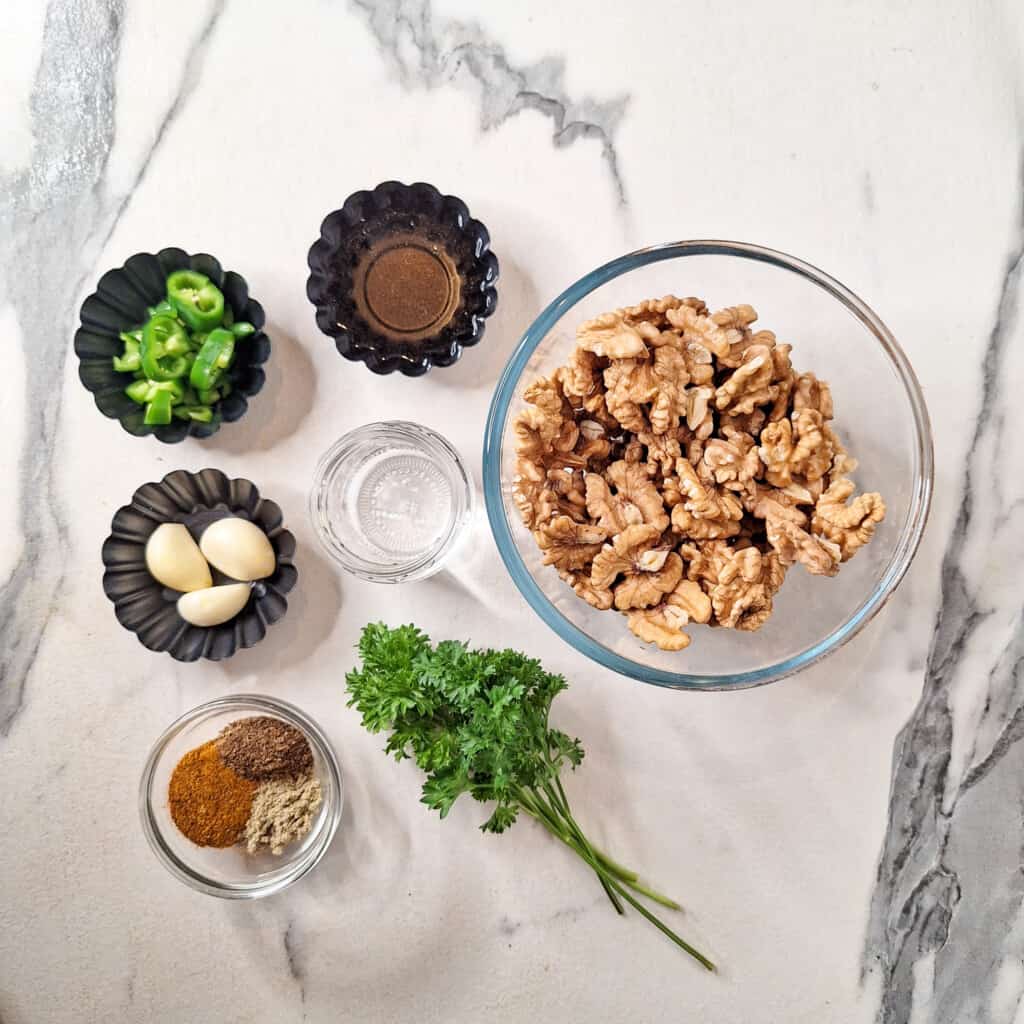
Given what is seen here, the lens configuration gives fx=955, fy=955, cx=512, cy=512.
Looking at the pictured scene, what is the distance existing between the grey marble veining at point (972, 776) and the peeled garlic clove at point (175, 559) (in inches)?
46.4

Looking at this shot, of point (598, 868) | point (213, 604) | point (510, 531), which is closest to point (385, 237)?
point (510, 531)

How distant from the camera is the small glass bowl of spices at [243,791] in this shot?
1527 millimetres

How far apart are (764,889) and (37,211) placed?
5.44 feet

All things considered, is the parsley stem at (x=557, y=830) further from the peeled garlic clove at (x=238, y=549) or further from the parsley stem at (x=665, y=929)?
the peeled garlic clove at (x=238, y=549)

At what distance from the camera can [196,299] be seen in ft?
4.94

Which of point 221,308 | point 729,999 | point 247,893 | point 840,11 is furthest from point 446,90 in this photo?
point 729,999

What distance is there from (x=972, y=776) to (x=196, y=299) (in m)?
1.47

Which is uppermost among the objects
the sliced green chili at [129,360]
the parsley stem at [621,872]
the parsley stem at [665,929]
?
the sliced green chili at [129,360]

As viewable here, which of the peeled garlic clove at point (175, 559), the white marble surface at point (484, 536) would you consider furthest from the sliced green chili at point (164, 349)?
the peeled garlic clove at point (175, 559)

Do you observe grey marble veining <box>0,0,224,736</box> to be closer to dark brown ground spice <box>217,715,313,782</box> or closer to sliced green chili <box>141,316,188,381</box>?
sliced green chili <box>141,316,188,381</box>

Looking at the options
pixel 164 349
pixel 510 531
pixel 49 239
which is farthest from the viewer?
pixel 49 239

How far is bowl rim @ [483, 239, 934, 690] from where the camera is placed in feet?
4.40

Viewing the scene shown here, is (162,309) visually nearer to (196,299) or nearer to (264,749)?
(196,299)

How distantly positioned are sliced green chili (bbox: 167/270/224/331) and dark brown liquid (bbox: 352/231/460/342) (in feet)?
0.72
